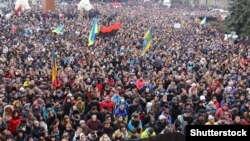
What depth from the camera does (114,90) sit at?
12906mm

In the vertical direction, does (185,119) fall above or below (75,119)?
below

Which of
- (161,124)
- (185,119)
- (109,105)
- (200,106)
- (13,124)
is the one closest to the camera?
(13,124)

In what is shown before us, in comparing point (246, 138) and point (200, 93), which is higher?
point (246, 138)

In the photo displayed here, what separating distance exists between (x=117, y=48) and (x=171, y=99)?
33.9 feet

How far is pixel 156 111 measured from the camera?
11.8 m

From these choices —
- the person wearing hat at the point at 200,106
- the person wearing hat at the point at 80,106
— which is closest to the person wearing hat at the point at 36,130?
the person wearing hat at the point at 80,106

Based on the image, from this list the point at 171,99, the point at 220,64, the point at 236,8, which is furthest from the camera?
the point at 236,8

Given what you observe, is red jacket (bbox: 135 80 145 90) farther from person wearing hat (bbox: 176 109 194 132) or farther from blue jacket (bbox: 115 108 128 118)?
person wearing hat (bbox: 176 109 194 132)

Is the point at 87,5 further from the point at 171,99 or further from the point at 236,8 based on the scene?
the point at 171,99

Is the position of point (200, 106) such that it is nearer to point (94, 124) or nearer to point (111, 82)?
point (94, 124)

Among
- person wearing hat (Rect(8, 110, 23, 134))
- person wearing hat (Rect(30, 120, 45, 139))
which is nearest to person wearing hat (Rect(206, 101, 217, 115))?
person wearing hat (Rect(30, 120, 45, 139))

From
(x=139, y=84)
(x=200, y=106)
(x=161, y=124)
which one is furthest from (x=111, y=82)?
(x=161, y=124)

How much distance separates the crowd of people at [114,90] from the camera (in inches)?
403

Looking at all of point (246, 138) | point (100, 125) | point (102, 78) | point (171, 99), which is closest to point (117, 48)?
point (102, 78)
